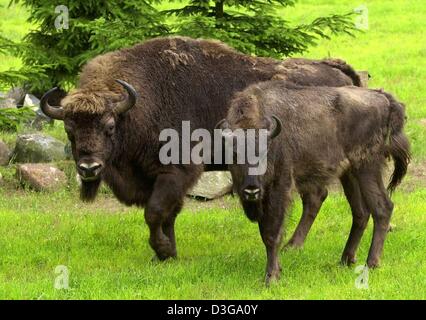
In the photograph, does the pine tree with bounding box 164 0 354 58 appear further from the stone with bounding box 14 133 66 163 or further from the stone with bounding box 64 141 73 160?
the stone with bounding box 14 133 66 163

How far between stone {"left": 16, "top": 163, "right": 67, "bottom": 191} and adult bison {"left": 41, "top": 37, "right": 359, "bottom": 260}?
336 centimetres

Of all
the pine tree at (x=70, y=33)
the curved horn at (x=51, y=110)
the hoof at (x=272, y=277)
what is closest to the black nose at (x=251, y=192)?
the hoof at (x=272, y=277)

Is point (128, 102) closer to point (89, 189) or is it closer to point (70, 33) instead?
point (89, 189)

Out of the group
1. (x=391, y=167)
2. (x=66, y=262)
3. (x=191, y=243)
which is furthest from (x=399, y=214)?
(x=66, y=262)

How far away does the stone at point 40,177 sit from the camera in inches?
518

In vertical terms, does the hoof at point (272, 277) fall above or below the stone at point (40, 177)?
above

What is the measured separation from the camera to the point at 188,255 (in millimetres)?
10172

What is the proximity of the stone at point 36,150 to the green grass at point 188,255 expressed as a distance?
126cm

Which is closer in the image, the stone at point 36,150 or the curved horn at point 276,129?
the curved horn at point 276,129

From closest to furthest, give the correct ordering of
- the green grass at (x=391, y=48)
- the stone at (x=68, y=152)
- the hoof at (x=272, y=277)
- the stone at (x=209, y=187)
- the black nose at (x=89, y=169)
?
the hoof at (x=272, y=277) → the black nose at (x=89, y=169) → the stone at (x=209, y=187) → the stone at (x=68, y=152) → the green grass at (x=391, y=48)

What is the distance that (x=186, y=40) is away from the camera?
10.6m

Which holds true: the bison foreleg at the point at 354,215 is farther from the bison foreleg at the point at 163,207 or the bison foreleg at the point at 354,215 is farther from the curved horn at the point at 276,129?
the bison foreleg at the point at 163,207

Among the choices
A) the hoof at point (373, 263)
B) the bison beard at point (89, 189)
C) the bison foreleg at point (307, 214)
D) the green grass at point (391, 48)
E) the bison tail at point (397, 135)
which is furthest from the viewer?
the green grass at point (391, 48)

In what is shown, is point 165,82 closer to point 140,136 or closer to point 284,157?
point 140,136
